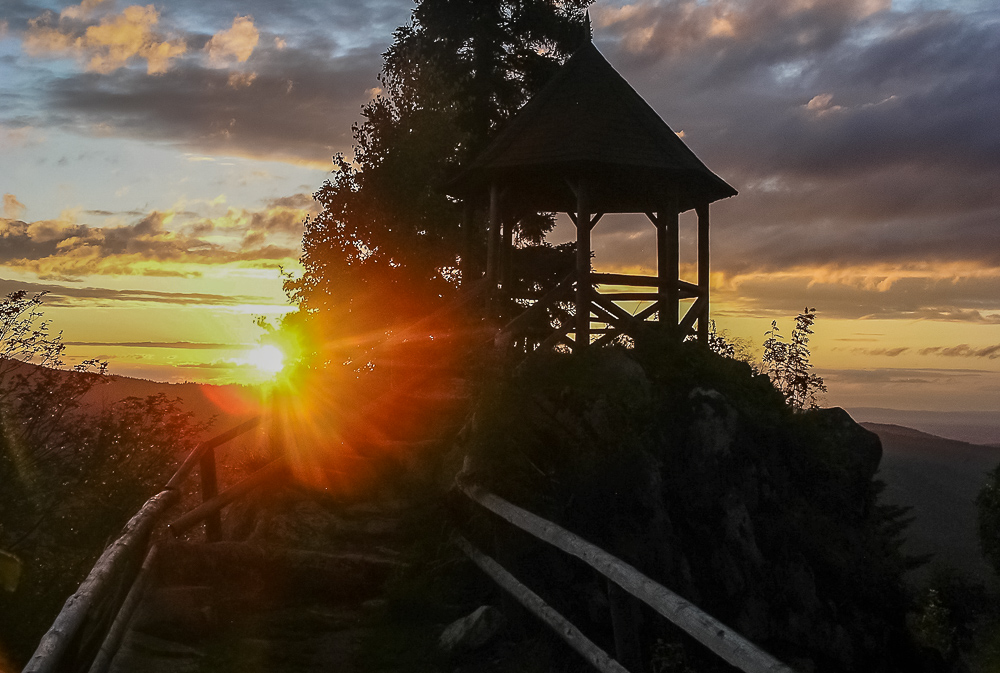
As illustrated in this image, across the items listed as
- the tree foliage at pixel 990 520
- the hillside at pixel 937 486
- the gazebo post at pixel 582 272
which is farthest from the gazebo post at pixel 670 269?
the hillside at pixel 937 486

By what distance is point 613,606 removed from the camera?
7.31 metres

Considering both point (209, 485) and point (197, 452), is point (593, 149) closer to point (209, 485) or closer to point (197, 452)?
point (197, 452)

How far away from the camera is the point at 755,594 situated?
37.2 feet

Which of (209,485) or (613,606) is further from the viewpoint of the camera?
(209,485)

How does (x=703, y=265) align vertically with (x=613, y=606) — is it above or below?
above

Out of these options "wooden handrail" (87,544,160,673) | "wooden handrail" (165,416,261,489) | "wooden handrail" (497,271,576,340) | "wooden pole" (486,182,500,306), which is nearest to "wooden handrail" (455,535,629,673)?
"wooden handrail" (87,544,160,673)

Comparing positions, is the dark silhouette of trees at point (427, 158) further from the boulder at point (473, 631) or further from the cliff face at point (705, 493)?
the boulder at point (473, 631)

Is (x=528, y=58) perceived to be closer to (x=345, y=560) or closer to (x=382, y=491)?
(x=382, y=491)

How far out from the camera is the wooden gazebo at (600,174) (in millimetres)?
14969

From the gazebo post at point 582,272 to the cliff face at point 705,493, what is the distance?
1.52 m

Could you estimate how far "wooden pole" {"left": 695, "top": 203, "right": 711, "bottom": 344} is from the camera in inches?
657

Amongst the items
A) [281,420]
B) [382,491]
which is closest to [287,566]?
[382,491]

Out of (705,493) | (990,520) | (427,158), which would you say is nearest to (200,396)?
(427,158)

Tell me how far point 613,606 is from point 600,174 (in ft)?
33.8
